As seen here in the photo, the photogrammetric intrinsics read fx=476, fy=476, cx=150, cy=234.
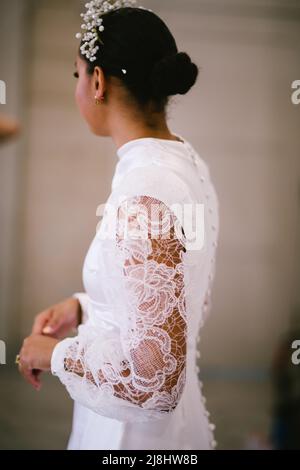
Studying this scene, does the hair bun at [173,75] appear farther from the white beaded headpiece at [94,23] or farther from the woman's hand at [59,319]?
the woman's hand at [59,319]

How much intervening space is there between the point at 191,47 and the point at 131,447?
65 cm

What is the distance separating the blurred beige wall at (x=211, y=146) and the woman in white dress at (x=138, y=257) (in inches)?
4.8

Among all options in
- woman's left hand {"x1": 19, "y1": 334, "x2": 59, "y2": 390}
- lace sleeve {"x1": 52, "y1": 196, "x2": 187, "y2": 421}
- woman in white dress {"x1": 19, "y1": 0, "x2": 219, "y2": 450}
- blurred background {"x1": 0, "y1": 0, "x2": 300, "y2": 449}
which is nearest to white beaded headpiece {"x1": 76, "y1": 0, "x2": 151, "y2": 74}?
woman in white dress {"x1": 19, "y1": 0, "x2": 219, "y2": 450}

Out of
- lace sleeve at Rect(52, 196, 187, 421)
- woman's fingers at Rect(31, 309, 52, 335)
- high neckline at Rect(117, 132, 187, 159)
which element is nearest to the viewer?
lace sleeve at Rect(52, 196, 187, 421)

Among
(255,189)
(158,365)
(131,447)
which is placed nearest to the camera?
(158,365)

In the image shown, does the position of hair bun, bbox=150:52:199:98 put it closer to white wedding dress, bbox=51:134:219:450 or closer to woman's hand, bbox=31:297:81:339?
white wedding dress, bbox=51:134:219:450

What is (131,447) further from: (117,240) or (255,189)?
(255,189)

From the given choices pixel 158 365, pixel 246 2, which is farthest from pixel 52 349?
pixel 246 2

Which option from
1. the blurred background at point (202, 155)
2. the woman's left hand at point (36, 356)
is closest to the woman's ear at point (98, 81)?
the blurred background at point (202, 155)

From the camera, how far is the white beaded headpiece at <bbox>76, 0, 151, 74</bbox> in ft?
2.12

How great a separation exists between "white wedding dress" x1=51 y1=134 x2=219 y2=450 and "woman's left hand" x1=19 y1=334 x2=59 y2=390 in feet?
0.12

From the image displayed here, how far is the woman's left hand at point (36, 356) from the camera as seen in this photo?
2.13ft

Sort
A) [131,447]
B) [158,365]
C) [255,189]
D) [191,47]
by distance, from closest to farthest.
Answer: [158,365] < [131,447] < [191,47] < [255,189]

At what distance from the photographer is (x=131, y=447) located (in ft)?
2.33
